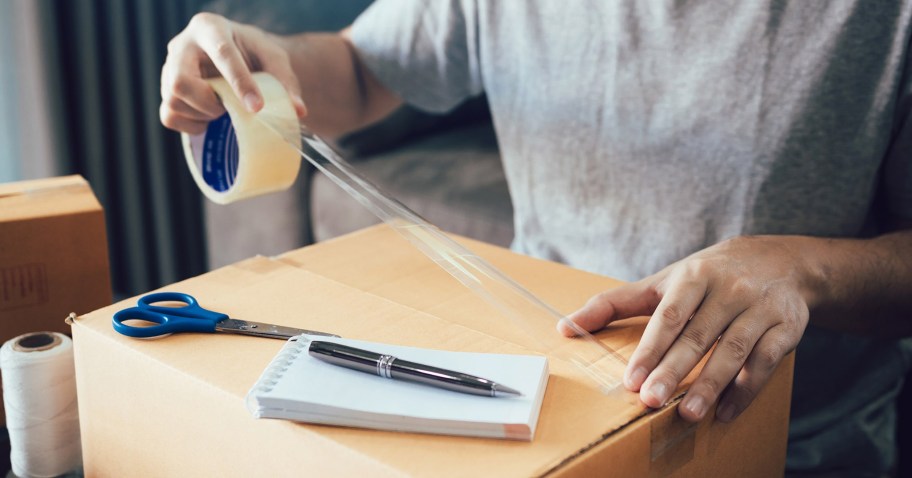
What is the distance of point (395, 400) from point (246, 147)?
34 centimetres

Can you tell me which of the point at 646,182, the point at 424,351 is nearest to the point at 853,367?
the point at 646,182

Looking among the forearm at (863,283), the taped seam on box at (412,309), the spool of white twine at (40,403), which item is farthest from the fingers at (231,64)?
the forearm at (863,283)

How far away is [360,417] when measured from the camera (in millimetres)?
467

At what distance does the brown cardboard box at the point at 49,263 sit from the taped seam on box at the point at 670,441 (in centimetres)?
50

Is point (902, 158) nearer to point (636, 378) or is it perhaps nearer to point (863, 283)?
point (863, 283)

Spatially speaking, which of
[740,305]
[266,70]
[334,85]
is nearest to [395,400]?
[740,305]

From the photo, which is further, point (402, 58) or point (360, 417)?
point (402, 58)

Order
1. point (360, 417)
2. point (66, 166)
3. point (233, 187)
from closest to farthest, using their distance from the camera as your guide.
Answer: point (360, 417) → point (233, 187) → point (66, 166)

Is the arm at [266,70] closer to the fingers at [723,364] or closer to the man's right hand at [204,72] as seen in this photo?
the man's right hand at [204,72]

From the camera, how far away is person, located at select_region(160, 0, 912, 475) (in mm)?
653

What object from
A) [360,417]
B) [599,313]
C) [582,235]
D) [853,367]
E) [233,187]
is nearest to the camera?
[360,417]

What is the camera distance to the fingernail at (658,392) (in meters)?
0.50

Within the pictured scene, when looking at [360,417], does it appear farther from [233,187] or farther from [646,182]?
[646,182]

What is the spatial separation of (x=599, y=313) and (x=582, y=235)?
1.32 ft
